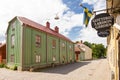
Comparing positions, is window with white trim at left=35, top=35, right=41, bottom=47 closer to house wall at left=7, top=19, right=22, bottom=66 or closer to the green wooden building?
the green wooden building

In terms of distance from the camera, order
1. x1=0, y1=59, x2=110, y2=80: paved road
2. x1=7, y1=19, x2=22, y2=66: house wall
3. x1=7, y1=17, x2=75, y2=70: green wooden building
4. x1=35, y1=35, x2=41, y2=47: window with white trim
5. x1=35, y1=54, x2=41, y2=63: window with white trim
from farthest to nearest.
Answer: x1=35, y1=35, x2=41, y2=47: window with white trim → x1=35, y1=54, x2=41, y2=63: window with white trim → x1=7, y1=19, x2=22, y2=66: house wall → x1=7, y1=17, x2=75, y2=70: green wooden building → x1=0, y1=59, x2=110, y2=80: paved road

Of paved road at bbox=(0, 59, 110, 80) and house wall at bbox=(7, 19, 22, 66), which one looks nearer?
paved road at bbox=(0, 59, 110, 80)

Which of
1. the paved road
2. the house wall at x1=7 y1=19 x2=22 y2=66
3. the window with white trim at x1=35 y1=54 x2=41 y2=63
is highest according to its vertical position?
the house wall at x1=7 y1=19 x2=22 y2=66

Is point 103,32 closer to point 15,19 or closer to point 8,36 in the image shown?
point 15,19

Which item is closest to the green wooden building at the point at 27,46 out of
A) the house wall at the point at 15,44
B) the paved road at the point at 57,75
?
the house wall at the point at 15,44

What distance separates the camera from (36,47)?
87.7 ft

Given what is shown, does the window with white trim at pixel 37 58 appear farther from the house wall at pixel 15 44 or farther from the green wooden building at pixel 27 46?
the house wall at pixel 15 44

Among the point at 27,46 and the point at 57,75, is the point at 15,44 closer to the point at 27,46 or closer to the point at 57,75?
the point at 27,46

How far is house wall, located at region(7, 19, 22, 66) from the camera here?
24.7 m

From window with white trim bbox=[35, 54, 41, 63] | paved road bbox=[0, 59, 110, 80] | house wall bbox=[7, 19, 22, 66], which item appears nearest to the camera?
paved road bbox=[0, 59, 110, 80]

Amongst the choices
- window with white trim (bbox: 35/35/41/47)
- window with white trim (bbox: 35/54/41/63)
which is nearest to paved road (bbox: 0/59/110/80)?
window with white trim (bbox: 35/54/41/63)

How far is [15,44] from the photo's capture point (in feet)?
84.9

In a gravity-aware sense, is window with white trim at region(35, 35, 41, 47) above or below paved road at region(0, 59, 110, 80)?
above

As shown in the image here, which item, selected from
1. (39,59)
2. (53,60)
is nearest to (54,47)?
(53,60)
